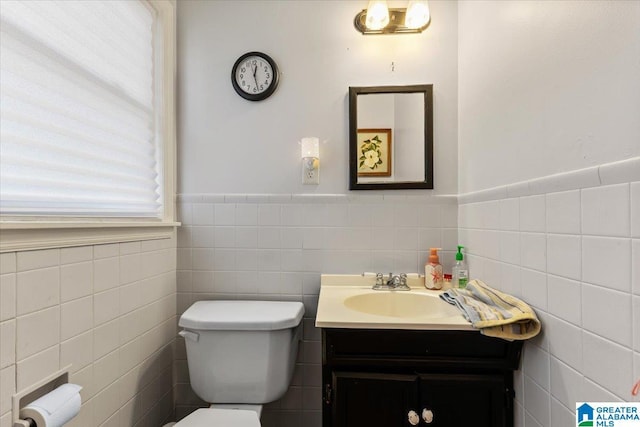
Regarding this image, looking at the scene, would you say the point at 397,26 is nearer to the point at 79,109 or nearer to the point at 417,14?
the point at 417,14

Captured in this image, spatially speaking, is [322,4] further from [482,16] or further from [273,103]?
[482,16]

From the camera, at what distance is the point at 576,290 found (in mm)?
758

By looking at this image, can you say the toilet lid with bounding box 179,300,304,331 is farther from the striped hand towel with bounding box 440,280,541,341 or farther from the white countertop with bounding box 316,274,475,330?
the striped hand towel with bounding box 440,280,541,341

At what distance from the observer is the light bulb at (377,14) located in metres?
1.40

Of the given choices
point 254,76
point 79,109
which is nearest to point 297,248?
point 254,76

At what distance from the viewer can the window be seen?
79 centimetres

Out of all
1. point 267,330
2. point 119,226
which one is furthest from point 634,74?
point 119,226

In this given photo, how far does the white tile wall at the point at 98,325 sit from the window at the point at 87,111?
14 cm

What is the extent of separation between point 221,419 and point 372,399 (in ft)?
1.74

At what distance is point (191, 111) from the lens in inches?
60.6

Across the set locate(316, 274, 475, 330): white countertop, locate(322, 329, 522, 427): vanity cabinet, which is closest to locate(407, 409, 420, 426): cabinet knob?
locate(322, 329, 522, 427): vanity cabinet

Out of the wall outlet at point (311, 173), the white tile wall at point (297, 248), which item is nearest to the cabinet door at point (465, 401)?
the white tile wall at point (297, 248)

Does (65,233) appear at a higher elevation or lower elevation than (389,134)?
lower

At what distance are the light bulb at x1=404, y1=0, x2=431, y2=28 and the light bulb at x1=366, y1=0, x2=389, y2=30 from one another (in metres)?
0.10
